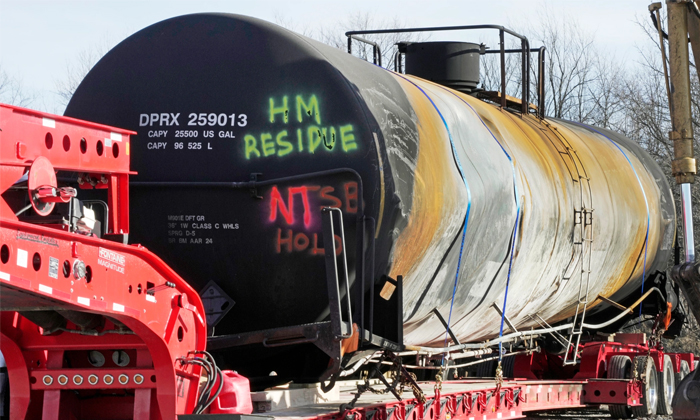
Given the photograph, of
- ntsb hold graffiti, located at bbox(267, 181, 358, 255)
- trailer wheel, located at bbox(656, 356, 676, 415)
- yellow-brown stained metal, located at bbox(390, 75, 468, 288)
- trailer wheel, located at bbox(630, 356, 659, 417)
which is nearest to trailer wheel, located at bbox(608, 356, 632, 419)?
trailer wheel, located at bbox(630, 356, 659, 417)

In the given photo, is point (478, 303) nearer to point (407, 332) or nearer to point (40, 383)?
point (407, 332)

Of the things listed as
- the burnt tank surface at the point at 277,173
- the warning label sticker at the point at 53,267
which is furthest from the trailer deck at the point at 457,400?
the warning label sticker at the point at 53,267

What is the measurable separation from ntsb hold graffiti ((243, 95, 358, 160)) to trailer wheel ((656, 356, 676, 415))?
7284 millimetres

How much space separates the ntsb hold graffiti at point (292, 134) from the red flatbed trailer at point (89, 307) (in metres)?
0.92

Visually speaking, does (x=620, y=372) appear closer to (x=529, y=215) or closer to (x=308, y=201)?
(x=529, y=215)

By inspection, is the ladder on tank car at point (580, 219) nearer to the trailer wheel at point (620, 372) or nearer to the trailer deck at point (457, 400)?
the trailer deck at point (457, 400)

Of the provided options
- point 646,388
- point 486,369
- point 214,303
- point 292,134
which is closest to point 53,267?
point 214,303

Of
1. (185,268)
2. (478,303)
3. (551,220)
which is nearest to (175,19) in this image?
(185,268)

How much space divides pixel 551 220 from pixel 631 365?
386cm

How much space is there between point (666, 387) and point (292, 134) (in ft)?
24.7

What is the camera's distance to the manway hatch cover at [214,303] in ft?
16.8

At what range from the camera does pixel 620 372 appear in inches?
394

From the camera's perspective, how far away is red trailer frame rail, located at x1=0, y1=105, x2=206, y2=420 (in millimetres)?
3510

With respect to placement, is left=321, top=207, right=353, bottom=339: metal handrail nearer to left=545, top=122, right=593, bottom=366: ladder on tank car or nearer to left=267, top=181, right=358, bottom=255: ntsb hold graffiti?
left=267, top=181, right=358, bottom=255: ntsb hold graffiti
